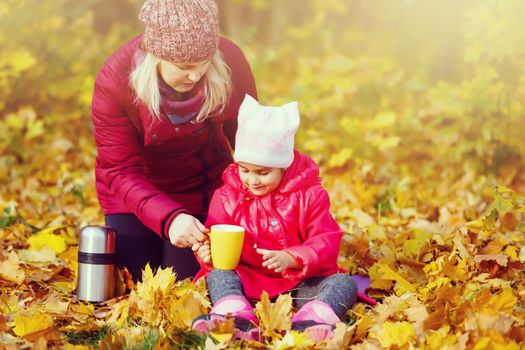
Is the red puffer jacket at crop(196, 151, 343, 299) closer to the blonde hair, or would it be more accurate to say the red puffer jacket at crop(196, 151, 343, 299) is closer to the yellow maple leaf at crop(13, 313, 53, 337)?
the blonde hair

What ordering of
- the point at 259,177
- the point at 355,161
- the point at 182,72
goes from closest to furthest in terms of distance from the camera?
the point at 259,177 → the point at 182,72 → the point at 355,161

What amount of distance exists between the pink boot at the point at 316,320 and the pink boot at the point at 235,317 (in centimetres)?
15

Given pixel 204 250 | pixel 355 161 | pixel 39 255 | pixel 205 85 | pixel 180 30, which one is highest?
pixel 180 30

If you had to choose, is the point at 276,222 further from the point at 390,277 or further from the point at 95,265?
the point at 95,265

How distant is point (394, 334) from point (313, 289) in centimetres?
53

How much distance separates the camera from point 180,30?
3096 mm

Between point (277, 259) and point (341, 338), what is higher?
point (277, 259)

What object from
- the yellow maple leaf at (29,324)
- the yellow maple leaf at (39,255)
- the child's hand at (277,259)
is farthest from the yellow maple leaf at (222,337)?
the yellow maple leaf at (39,255)

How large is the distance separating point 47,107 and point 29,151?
0.88 meters

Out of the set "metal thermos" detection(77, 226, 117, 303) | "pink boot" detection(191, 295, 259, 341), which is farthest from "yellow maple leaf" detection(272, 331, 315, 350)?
"metal thermos" detection(77, 226, 117, 303)

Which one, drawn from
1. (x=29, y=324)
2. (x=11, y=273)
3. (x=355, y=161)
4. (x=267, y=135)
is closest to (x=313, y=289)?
(x=267, y=135)

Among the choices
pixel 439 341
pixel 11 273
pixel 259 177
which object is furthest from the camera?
pixel 11 273

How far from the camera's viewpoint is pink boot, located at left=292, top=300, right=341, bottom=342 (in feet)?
8.88

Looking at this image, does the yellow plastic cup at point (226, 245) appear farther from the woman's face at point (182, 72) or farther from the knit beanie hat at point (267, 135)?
the woman's face at point (182, 72)
